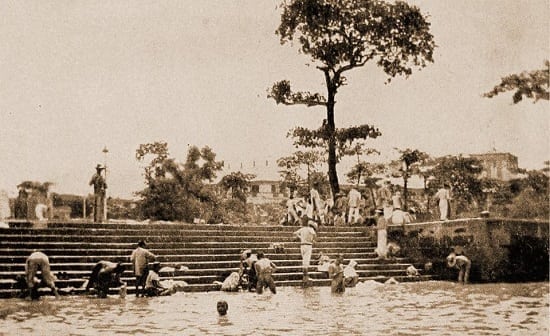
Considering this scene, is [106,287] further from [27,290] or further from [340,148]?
[340,148]

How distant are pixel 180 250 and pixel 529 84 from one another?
9.34m

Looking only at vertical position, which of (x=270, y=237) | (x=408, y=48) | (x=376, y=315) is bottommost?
(x=376, y=315)

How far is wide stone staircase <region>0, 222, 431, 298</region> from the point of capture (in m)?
15.4

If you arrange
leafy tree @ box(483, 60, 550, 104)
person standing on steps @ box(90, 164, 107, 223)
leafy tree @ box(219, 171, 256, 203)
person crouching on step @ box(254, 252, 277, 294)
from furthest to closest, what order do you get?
leafy tree @ box(219, 171, 256, 203) < person standing on steps @ box(90, 164, 107, 223) < person crouching on step @ box(254, 252, 277, 294) < leafy tree @ box(483, 60, 550, 104)

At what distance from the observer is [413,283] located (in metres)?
Answer: 18.3

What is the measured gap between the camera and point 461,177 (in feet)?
149

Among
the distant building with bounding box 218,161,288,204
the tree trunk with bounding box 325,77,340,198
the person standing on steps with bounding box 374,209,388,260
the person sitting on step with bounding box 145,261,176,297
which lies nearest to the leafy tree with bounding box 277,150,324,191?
the distant building with bounding box 218,161,288,204

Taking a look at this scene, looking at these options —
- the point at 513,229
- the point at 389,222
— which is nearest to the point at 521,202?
the point at 513,229

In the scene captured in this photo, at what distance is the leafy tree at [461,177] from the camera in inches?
1751

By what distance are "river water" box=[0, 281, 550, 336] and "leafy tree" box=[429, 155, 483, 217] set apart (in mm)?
29218

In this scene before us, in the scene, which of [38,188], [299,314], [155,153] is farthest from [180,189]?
[299,314]

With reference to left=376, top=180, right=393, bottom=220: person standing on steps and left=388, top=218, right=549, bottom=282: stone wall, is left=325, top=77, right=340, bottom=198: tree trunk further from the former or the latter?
left=388, top=218, right=549, bottom=282: stone wall

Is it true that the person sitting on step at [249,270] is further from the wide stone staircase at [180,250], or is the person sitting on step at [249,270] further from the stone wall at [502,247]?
the stone wall at [502,247]

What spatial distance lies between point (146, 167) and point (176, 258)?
15846 millimetres
